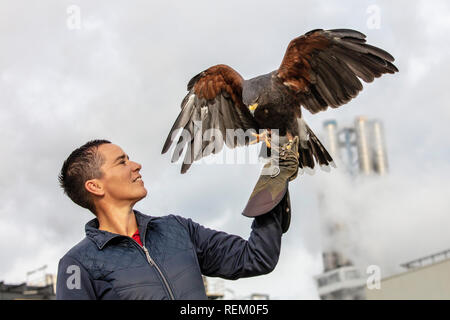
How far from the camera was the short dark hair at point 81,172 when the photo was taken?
2.52 meters

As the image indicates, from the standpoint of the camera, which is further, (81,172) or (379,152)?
(379,152)

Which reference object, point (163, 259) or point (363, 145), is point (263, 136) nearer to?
point (163, 259)

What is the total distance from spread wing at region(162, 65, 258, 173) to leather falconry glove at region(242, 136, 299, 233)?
1484 mm

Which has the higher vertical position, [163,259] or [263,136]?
[263,136]

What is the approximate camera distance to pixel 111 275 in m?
2.30

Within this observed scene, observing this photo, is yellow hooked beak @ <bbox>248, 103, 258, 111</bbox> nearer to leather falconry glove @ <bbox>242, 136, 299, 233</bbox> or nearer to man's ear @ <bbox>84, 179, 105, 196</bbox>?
leather falconry glove @ <bbox>242, 136, 299, 233</bbox>

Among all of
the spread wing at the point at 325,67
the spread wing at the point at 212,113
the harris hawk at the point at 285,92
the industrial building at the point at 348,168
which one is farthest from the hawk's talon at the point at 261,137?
the industrial building at the point at 348,168

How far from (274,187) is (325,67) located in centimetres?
215

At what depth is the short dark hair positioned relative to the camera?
2.52 metres

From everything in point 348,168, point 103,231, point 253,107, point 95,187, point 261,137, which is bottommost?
point 103,231

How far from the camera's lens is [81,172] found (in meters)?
2.52

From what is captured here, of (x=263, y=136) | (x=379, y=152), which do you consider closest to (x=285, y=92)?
(x=263, y=136)

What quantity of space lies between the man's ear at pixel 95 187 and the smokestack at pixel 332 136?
68.4m
